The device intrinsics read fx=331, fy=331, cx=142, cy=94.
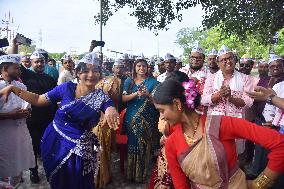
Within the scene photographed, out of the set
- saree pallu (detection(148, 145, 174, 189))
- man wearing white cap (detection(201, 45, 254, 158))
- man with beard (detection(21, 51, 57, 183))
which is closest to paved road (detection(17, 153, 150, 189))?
man with beard (detection(21, 51, 57, 183))

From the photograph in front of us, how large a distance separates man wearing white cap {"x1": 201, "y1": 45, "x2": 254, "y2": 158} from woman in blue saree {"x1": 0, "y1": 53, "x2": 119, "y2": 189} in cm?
164

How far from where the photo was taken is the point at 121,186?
17.4 feet

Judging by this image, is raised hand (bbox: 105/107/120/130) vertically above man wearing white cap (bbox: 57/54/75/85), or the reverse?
man wearing white cap (bbox: 57/54/75/85)

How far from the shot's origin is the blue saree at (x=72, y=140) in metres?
3.48

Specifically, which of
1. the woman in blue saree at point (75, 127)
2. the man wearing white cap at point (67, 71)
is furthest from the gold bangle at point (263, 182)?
the man wearing white cap at point (67, 71)

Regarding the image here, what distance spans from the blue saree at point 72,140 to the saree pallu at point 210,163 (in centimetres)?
148

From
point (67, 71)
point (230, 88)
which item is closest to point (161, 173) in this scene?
point (230, 88)

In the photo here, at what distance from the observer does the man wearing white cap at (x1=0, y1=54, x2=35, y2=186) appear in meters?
4.20

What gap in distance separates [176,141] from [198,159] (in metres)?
0.23

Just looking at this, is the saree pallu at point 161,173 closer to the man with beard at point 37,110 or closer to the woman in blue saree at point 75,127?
the woman in blue saree at point 75,127

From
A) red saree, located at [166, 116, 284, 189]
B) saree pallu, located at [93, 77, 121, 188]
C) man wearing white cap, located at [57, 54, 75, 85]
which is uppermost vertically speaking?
man wearing white cap, located at [57, 54, 75, 85]

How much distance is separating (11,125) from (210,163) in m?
3.04

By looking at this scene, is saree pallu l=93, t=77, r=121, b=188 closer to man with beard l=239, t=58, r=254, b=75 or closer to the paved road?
the paved road

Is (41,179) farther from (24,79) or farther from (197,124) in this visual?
(197,124)
